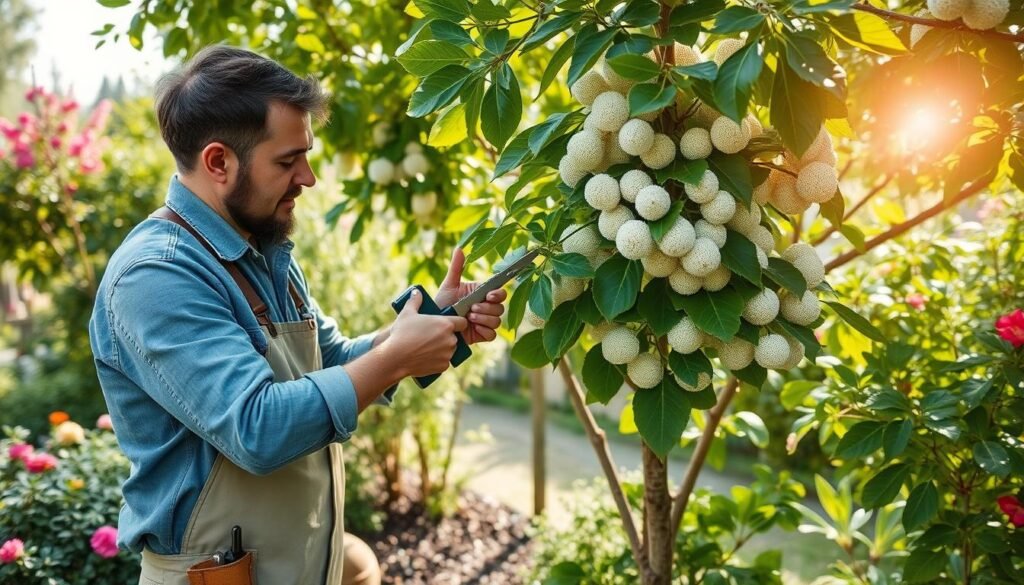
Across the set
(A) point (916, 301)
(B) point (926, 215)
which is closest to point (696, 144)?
(B) point (926, 215)

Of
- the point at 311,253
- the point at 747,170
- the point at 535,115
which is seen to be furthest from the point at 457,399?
the point at 747,170

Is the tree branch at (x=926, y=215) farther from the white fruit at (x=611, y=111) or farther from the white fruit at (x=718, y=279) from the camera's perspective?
the white fruit at (x=611, y=111)

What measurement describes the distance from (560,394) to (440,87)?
6680 millimetres

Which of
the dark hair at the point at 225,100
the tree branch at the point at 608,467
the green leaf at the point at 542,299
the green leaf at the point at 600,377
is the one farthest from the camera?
the tree branch at the point at 608,467

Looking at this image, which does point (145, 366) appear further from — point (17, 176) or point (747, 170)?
point (17, 176)

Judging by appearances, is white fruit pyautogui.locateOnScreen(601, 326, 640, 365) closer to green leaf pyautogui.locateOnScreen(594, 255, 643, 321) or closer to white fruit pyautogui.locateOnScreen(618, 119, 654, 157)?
green leaf pyautogui.locateOnScreen(594, 255, 643, 321)

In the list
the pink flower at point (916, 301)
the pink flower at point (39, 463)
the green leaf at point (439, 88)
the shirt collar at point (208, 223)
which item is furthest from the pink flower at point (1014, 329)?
the pink flower at point (39, 463)

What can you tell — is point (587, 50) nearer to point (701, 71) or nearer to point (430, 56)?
point (701, 71)

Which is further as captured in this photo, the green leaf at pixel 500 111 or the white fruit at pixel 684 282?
the green leaf at pixel 500 111

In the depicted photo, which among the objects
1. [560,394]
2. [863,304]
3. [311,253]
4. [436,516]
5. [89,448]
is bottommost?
[89,448]

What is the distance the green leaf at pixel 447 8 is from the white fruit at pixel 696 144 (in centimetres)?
42

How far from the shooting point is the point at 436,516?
4570 mm

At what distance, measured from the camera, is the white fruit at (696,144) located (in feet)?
3.76

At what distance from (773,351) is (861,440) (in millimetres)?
677
